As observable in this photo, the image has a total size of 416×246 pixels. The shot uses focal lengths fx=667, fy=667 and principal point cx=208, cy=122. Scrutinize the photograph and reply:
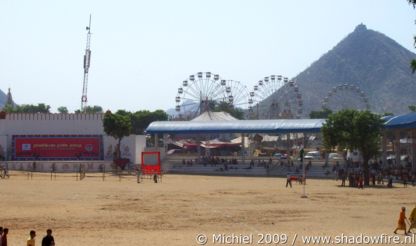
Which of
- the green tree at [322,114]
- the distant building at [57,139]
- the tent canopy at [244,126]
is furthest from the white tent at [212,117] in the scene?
the distant building at [57,139]

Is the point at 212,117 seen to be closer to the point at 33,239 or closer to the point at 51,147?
the point at 51,147

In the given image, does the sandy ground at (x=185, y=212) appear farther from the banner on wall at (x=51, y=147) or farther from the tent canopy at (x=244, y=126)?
the banner on wall at (x=51, y=147)

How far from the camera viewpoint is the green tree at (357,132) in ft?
187

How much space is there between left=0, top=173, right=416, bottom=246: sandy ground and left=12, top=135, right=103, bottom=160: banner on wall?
1050 inches

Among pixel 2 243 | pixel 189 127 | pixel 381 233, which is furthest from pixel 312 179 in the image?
pixel 2 243

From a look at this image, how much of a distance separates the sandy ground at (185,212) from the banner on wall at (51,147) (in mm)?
26668

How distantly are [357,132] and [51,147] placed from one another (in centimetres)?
3743

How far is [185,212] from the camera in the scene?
33062 mm

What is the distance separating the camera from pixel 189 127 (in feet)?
269

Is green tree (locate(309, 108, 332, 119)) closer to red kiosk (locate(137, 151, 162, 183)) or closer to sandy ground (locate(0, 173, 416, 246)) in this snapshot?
red kiosk (locate(137, 151, 162, 183))

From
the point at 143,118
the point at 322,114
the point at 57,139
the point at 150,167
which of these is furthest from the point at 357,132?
the point at 143,118

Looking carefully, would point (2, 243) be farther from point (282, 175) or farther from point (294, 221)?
point (282, 175)

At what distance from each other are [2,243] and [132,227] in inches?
383

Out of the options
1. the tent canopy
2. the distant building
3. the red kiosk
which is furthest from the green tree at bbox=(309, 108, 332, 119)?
the red kiosk
